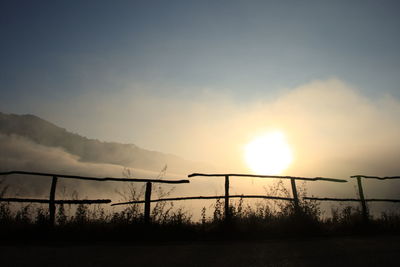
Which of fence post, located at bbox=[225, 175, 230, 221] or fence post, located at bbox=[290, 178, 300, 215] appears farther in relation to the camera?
fence post, located at bbox=[290, 178, 300, 215]

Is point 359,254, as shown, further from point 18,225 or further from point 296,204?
point 18,225

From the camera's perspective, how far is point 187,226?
708 cm

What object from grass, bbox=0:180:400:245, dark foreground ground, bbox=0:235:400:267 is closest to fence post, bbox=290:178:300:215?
grass, bbox=0:180:400:245

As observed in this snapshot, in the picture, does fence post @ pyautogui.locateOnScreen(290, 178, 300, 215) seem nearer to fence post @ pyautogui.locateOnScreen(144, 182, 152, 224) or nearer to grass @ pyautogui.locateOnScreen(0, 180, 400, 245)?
grass @ pyautogui.locateOnScreen(0, 180, 400, 245)

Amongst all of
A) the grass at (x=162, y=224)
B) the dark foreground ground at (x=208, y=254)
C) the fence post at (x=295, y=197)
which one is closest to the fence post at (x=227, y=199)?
the grass at (x=162, y=224)

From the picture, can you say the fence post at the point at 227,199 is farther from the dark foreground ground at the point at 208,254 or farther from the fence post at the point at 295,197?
the fence post at the point at 295,197

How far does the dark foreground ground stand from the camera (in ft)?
13.1

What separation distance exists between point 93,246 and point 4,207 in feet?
11.4

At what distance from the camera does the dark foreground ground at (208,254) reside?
3990mm

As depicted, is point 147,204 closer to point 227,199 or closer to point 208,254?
point 227,199

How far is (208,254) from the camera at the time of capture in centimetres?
463

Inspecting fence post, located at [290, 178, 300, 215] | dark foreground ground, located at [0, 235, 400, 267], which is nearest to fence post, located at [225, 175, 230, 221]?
dark foreground ground, located at [0, 235, 400, 267]

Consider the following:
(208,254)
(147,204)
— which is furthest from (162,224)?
(208,254)

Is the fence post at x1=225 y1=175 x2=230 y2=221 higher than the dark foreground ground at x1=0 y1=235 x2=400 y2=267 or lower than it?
higher
